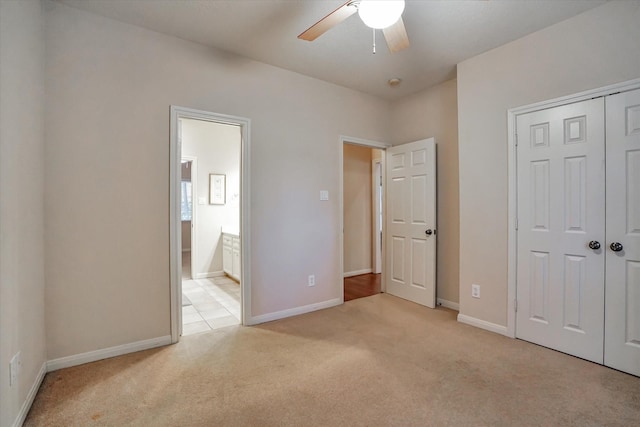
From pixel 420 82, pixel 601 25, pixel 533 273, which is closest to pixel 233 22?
pixel 420 82

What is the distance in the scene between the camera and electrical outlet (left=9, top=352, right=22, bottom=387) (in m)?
1.58

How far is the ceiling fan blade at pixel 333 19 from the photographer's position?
1.69m

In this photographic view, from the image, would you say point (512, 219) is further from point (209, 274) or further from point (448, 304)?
point (209, 274)

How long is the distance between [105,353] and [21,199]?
1.33m

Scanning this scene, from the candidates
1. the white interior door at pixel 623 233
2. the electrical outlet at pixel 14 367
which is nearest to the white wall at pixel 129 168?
the electrical outlet at pixel 14 367

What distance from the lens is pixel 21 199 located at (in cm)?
179

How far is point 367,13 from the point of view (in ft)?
5.34

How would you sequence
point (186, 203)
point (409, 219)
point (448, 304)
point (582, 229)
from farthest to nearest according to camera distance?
point (186, 203)
point (409, 219)
point (448, 304)
point (582, 229)

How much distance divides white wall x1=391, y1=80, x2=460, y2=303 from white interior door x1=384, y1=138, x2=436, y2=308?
143 millimetres

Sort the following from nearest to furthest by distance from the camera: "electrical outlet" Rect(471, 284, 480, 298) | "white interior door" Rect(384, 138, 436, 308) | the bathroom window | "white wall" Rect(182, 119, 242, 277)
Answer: "electrical outlet" Rect(471, 284, 480, 298) < "white interior door" Rect(384, 138, 436, 308) < "white wall" Rect(182, 119, 242, 277) < the bathroom window

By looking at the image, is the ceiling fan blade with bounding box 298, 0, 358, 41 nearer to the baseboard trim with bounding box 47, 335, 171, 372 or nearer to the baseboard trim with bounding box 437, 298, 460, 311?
the baseboard trim with bounding box 47, 335, 171, 372

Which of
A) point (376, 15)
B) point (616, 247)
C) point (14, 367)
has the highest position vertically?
point (376, 15)

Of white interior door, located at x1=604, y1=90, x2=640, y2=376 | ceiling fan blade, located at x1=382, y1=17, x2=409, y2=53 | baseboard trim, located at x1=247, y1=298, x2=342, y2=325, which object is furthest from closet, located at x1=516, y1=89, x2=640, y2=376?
baseboard trim, located at x1=247, y1=298, x2=342, y2=325

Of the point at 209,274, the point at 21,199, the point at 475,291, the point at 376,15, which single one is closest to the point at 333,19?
the point at 376,15
